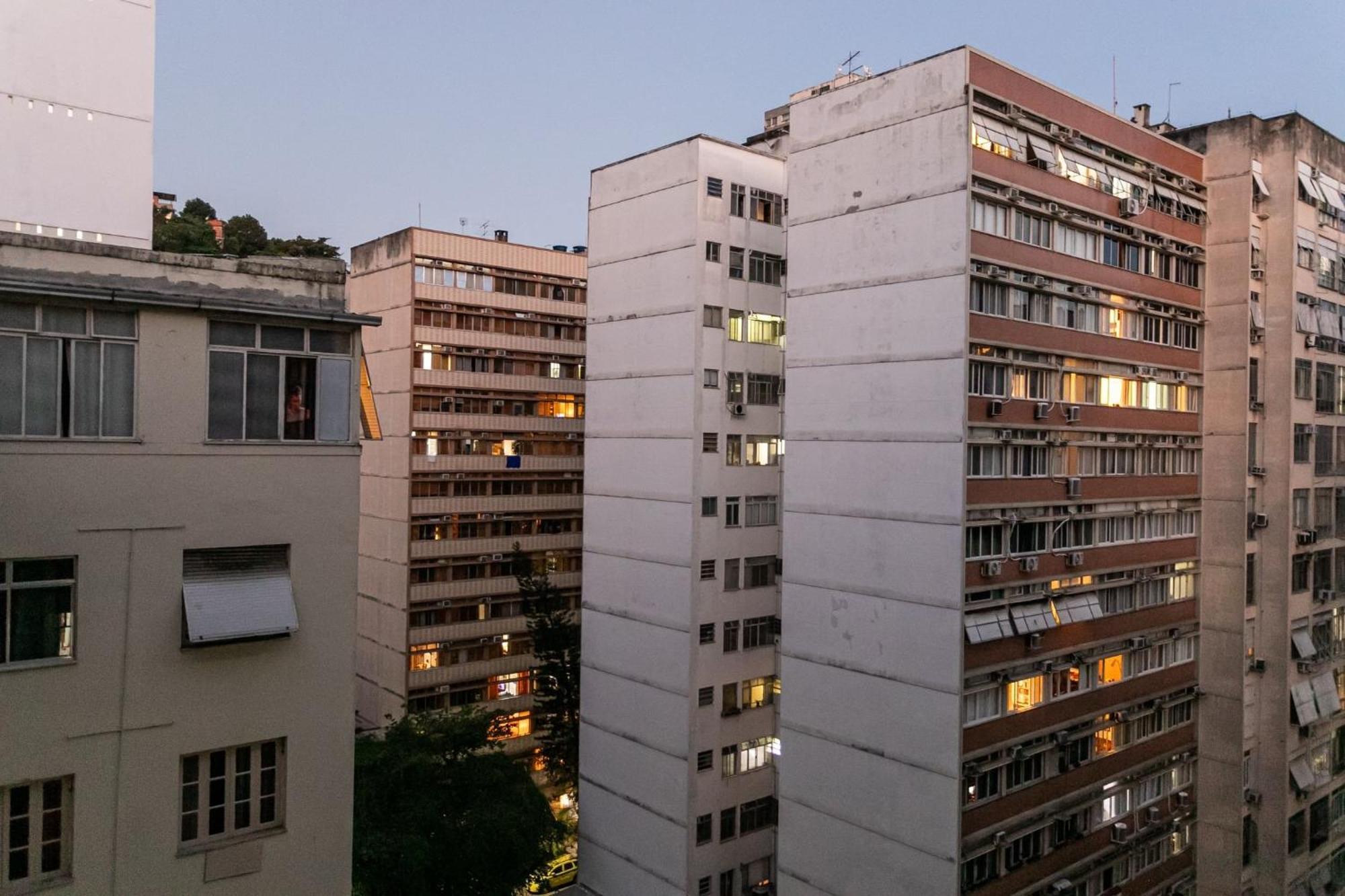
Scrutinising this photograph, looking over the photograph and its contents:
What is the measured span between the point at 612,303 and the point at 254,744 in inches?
767

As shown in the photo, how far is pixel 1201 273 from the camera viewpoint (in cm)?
2598

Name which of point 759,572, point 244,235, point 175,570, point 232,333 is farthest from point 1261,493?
point 244,235

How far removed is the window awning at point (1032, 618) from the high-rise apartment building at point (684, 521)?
836cm

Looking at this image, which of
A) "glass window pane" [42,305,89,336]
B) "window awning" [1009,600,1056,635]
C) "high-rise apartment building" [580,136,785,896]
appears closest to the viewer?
"glass window pane" [42,305,89,336]

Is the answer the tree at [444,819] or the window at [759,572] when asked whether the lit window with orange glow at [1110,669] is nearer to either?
the window at [759,572]

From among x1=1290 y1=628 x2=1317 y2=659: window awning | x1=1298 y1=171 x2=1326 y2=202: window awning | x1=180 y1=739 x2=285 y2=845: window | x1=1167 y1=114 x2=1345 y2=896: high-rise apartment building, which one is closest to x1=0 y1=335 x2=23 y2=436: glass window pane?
x1=180 y1=739 x2=285 y2=845: window

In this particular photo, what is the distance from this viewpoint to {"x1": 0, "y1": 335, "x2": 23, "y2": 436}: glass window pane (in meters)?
10.0

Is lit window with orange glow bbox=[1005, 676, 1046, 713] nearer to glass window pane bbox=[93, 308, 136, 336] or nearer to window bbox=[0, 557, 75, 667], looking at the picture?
window bbox=[0, 557, 75, 667]

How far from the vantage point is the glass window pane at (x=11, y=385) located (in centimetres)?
1002

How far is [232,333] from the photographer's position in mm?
11203

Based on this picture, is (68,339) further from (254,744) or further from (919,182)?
(919,182)

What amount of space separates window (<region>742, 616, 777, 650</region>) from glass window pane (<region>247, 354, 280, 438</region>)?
18.1 m

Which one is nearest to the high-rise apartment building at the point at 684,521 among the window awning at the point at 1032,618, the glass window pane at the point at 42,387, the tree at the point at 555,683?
the tree at the point at 555,683

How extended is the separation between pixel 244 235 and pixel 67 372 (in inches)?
2232
